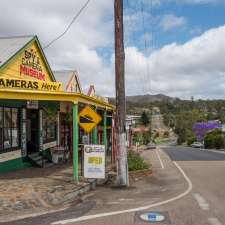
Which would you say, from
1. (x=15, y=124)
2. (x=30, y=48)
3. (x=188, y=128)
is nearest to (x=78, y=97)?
(x=15, y=124)

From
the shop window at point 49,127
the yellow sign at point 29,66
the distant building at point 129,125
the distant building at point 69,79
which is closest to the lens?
the yellow sign at point 29,66

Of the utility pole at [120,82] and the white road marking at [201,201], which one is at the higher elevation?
the utility pole at [120,82]

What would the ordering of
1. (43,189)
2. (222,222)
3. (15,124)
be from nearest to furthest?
(222,222)
(43,189)
(15,124)

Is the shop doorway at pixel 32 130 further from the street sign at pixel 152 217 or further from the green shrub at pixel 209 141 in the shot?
the green shrub at pixel 209 141

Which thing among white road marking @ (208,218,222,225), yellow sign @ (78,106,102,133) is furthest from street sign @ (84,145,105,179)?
white road marking @ (208,218,222,225)

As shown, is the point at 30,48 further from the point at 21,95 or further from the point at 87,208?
the point at 87,208

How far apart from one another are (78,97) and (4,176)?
403cm

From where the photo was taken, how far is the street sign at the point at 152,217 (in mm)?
9547

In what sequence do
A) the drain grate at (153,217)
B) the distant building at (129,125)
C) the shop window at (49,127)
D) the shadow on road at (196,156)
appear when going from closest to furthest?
1. the drain grate at (153,217)
2. the shop window at (49,127)
3. the distant building at (129,125)
4. the shadow on road at (196,156)

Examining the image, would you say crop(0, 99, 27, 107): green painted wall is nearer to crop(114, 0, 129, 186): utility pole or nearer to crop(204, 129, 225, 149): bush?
crop(114, 0, 129, 186): utility pole

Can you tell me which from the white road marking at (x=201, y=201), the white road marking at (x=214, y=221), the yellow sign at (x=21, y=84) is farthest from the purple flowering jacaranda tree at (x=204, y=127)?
the white road marking at (x=214, y=221)

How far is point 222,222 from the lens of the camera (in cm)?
923

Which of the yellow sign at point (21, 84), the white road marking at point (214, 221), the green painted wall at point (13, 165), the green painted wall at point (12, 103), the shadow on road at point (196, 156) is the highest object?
the yellow sign at point (21, 84)

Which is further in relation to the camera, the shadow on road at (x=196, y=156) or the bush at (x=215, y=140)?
the bush at (x=215, y=140)
